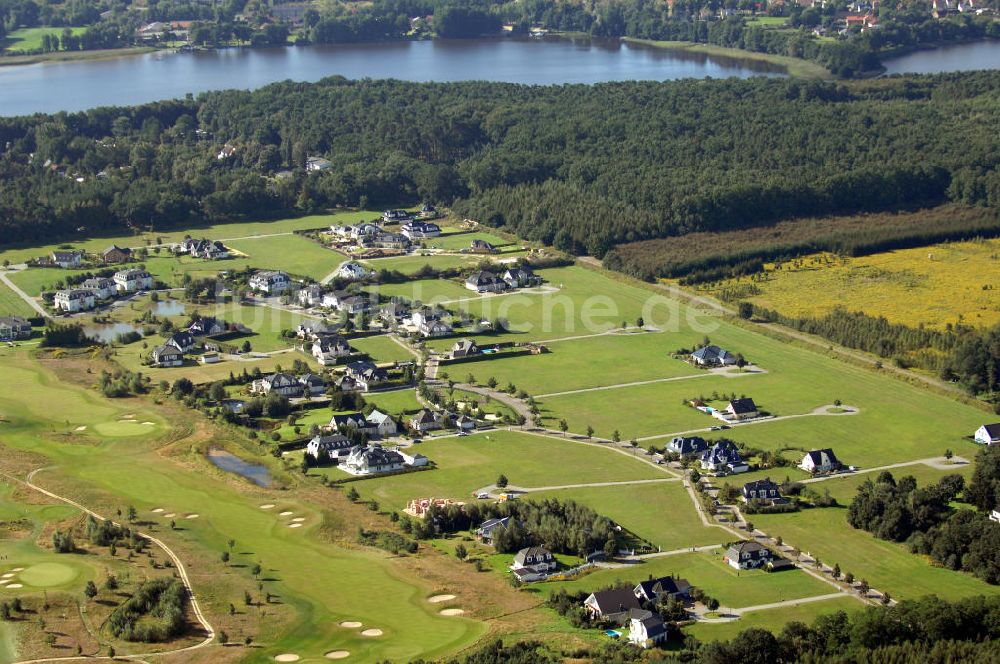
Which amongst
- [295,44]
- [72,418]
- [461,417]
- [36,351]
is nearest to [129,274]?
[36,351]

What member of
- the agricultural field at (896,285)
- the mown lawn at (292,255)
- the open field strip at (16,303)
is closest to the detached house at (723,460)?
the agricultural field at (896,285)

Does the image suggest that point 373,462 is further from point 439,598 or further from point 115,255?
point 115,255

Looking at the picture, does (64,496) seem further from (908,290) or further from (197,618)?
(908,290)

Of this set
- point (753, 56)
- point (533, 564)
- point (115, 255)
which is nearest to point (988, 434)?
point (533, 564)

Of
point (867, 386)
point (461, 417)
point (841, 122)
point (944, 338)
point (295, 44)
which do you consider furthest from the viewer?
point (295, 44)

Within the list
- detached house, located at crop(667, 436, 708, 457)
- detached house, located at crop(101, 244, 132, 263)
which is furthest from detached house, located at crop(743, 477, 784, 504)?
detached house, located at crop(101, 244, 132, 263)
